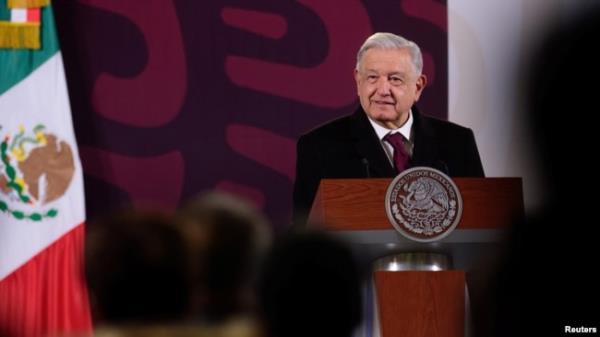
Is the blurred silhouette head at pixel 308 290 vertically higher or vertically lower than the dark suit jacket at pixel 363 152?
lower

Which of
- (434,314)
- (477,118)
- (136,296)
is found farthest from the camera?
(477,118)

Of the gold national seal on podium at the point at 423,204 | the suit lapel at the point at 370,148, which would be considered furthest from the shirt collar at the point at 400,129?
the gold national seal on podium at the point at 423,204

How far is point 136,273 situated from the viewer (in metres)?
1.33

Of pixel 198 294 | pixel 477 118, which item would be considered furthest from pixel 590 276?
pixel 477 118

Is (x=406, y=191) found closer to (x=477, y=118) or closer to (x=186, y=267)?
(x=186, y=267)

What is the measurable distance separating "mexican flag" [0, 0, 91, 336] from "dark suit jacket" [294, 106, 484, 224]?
1.46 meters

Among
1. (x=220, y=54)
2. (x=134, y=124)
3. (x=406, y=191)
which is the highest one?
(x=220, y=54)

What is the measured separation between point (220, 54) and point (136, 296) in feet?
18.5

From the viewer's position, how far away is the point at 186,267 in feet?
4.43

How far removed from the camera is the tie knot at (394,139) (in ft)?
18.6

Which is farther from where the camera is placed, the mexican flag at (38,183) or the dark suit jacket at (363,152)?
the mexican flag at (38,183)

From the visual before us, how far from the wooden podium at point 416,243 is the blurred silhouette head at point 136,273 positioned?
1774mm

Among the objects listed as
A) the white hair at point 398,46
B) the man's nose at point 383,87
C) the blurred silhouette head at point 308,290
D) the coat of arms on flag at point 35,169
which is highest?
the white hair at point 398,46

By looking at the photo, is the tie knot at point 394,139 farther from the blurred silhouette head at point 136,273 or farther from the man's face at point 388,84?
the blurred silhouette head at point 136,273
